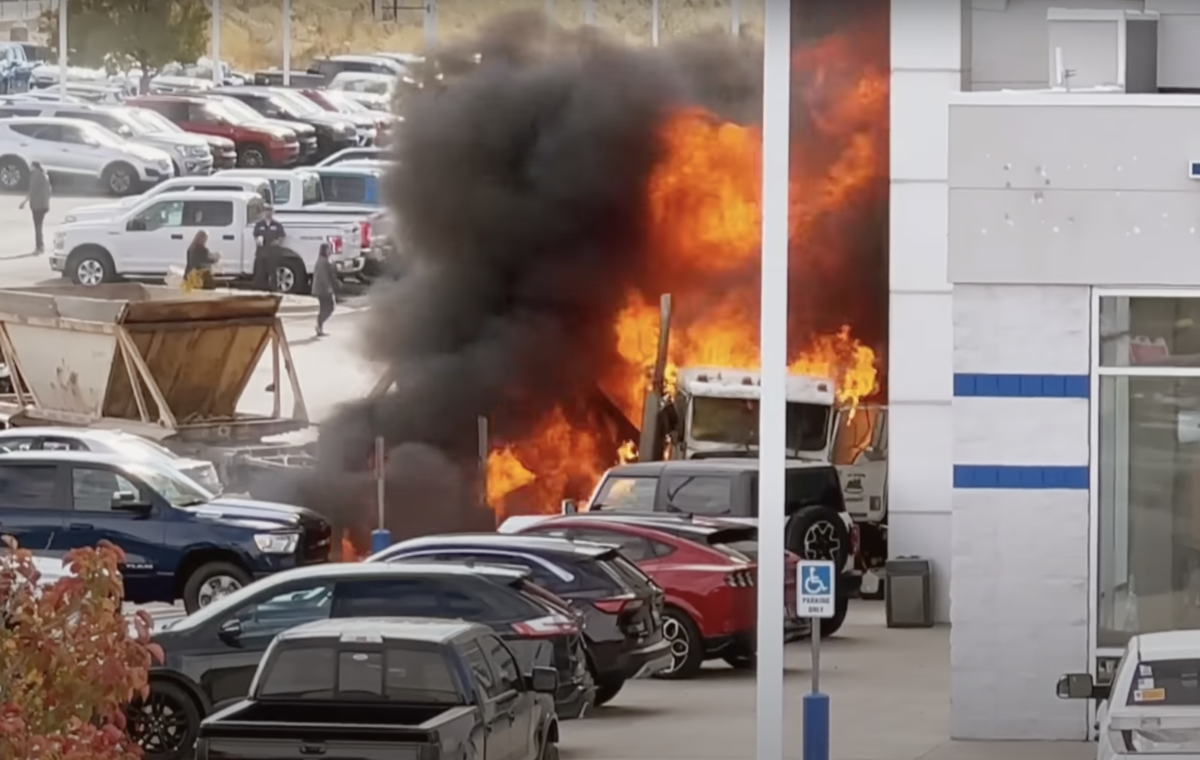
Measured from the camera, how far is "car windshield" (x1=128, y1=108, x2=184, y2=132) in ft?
66.9

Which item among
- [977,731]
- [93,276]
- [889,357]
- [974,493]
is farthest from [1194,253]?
[93,276]

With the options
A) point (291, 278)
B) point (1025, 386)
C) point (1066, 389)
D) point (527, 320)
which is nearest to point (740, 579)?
point (527, 320)

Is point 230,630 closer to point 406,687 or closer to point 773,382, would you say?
point 406,687

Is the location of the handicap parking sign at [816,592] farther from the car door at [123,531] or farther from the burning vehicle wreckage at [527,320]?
the car door at [123,531]

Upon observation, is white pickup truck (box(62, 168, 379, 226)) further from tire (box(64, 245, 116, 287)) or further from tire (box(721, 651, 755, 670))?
tire (box(721, 651, 755, 670))

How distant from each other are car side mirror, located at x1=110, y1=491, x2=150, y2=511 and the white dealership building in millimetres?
6509

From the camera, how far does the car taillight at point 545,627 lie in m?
17.1

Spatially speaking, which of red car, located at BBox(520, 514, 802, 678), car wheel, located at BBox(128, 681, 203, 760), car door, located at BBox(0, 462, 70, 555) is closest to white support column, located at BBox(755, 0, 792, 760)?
red car, located at BBox(520, 514, 802, 678)

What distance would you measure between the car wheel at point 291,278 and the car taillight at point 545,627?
4.55m

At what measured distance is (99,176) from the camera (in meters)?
20.4

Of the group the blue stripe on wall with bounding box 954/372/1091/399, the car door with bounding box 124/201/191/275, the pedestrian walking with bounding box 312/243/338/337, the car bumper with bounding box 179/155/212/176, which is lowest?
the blue stripe on wall with bounding box 954/372/1091/399

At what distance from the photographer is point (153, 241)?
20469 millimetres

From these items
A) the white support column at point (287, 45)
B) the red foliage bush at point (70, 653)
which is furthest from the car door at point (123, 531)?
the red foliage bush at point (70, 653)

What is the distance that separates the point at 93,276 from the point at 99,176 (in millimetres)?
841
